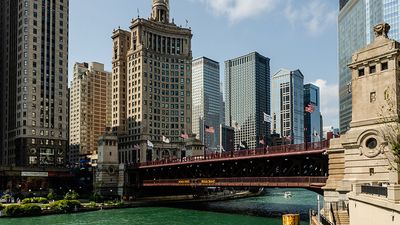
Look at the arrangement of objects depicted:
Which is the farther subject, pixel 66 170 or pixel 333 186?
pixel 66 170

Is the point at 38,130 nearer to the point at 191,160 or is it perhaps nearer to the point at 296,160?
the point at 191,160

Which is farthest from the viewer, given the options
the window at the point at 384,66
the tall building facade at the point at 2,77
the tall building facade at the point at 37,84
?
the tall building facade at the point at 2,77

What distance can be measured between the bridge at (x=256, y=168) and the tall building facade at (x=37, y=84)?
35619 mm

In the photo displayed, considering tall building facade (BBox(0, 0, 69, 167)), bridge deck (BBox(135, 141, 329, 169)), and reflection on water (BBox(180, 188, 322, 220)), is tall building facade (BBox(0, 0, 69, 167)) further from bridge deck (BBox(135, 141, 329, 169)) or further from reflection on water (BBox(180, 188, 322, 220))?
bridge deck (BBox(135, 141, 329, 169))

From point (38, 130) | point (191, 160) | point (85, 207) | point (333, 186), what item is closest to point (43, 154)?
point (38, 130)

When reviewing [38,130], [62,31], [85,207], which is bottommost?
[85,207]

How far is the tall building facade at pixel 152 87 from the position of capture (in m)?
172

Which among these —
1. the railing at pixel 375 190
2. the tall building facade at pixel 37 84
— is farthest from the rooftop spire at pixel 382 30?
the tall building facade at pixel 37 84

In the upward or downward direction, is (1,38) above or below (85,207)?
above

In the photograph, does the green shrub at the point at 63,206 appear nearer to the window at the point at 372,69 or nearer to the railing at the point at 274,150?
the railing at the point at 274,150

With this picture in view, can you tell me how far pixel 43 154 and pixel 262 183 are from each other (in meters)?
88.3

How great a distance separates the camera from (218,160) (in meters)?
85.9

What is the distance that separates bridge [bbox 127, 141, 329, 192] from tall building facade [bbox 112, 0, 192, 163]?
45.0 meters

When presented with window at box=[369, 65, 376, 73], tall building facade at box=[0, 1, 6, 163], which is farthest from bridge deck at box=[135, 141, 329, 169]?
tall building facade at box=[0, 1, 6, 163]
